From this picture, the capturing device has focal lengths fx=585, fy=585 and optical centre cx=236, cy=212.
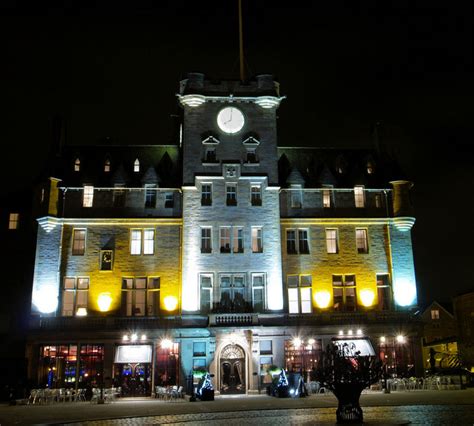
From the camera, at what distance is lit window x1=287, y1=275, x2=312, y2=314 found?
1845 inches

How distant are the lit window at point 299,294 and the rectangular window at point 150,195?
41.9 feet

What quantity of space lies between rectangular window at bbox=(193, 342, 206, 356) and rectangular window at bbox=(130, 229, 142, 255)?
28.6ft

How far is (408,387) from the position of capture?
142ft

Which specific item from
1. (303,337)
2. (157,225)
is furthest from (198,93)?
(303,337)

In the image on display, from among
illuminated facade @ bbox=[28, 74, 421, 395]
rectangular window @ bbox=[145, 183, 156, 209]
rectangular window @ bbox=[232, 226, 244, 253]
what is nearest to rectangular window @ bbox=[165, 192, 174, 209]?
illuminated facade @ bbox=[28, 74, 421, 395]

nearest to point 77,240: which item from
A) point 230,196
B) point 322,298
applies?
point 230,196

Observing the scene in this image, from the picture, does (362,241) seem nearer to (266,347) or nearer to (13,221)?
(266,347)

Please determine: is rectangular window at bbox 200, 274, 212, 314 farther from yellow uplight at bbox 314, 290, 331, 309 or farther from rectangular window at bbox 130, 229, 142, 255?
yellow uplight at bbox 314, 290, 331, 309

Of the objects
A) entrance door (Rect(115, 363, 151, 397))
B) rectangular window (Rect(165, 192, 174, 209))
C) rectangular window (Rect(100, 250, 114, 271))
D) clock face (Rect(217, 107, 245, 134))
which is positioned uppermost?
clock face (Rect(217, 107, 245, 134))

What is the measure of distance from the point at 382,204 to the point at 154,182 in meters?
19.5

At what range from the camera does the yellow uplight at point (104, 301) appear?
4562cm

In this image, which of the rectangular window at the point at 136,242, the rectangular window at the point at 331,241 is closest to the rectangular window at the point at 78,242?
the rectangular window at the point at 136,242

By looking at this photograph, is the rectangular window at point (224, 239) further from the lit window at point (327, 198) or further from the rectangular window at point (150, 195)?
the lit window at point (327, 198)

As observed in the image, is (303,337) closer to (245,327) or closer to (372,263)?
(245,327)
